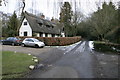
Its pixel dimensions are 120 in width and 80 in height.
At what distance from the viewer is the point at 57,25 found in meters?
42.7

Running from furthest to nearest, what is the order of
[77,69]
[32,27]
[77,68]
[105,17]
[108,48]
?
[32,27], [105,17], [108,48], [77,68], [77,69]

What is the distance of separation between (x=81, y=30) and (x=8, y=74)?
49528 mm

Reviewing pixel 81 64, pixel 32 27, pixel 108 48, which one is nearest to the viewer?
pixel 81 64

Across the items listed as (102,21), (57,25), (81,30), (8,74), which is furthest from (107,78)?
A: (81,30)

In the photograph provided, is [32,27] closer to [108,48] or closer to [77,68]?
[108,48]

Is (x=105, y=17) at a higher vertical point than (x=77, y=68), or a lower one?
higher

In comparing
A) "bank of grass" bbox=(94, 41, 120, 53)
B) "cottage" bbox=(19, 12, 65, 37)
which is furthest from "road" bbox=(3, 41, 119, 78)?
"cottage" bbox=(19, 12, 65, 37)

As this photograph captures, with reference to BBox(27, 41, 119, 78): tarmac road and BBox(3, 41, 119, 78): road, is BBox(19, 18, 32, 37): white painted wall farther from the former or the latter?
BBox(27, 41, 119, 78): tarmac road

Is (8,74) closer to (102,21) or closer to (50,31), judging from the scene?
(102,21)

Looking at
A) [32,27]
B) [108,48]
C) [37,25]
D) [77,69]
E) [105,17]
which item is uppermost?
[105,17]

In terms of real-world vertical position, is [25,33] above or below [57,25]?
below

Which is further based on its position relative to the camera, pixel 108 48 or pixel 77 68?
pixel 108 48

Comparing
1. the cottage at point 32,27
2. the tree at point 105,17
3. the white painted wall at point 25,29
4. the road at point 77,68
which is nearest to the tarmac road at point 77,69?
the road at point 77,68

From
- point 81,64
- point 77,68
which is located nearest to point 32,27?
point 81,64
